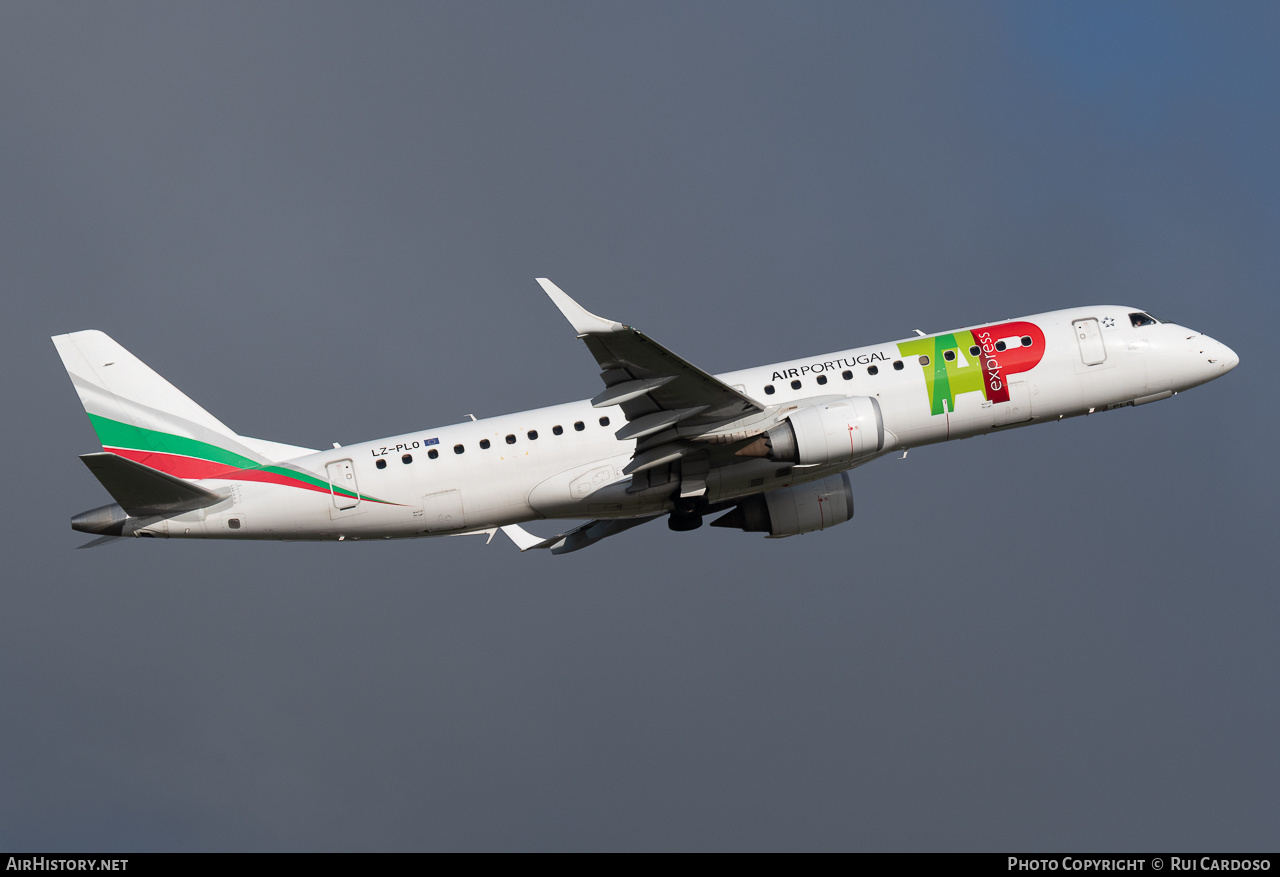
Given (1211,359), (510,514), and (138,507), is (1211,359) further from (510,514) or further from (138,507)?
(138,507)

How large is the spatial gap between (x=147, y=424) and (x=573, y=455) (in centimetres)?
1341

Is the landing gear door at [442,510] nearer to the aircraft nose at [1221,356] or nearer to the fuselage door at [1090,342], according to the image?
the fuselage door at [1090,342]

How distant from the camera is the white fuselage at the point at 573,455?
42344 mm

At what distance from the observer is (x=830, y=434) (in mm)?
40438

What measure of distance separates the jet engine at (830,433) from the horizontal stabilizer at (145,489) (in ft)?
55.7

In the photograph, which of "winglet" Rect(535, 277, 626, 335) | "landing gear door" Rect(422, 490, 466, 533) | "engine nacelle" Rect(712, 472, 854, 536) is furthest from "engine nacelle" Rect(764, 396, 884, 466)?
"landing gear door" Rect(422, 490, 466, 533)

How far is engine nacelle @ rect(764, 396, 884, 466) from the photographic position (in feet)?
133

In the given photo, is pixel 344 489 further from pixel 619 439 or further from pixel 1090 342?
pixel 1090 342

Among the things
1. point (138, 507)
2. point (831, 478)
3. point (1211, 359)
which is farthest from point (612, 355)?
point (1211, 359)

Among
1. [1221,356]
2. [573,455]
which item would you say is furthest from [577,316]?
[1221,356]

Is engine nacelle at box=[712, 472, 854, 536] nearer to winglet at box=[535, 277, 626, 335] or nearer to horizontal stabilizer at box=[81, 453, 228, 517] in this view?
winglet at box=[535, 277, 626, 335]

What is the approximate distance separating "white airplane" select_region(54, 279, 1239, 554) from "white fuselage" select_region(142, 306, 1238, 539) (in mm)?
45

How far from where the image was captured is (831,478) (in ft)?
152

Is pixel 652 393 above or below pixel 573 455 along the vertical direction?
above
